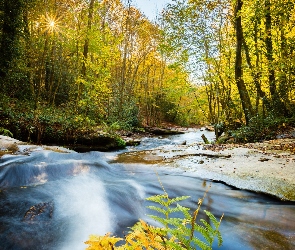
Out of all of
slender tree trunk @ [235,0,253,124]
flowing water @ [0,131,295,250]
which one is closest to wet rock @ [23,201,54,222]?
flowing water @ [0,131,295,250]

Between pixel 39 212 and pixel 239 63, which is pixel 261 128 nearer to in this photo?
pixel 239 63

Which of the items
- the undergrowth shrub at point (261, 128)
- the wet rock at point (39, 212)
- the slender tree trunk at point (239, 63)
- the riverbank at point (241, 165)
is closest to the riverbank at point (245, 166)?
the riverbank at point (241, 165)

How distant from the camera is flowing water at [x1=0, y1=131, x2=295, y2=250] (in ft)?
11.2

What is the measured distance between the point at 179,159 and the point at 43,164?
4.05 meters

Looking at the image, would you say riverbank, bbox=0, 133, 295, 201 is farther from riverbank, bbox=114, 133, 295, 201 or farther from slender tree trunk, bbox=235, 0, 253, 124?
slender tree trunk, bbox=235, 0, 253, 124

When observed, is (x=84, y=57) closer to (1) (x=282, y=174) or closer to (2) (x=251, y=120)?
(2) (x=251, y=120)

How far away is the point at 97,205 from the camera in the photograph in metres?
4.57

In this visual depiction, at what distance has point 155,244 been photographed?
1275 mm

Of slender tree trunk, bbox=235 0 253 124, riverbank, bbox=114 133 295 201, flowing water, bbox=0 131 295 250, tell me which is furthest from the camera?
slender tree trunk, bbox=235 0 253 124

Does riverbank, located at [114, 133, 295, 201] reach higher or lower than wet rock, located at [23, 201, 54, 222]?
higher

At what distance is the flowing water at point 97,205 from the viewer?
340 centimetres

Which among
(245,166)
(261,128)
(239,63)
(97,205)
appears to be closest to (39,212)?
(97,205)

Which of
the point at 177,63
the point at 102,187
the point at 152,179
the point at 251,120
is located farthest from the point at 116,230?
the point at 177,63

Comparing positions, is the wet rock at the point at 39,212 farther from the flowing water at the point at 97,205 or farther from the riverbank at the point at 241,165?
the riverbank at the point at 241,165
